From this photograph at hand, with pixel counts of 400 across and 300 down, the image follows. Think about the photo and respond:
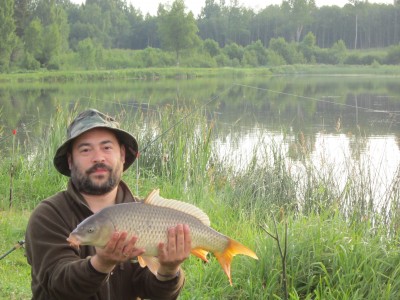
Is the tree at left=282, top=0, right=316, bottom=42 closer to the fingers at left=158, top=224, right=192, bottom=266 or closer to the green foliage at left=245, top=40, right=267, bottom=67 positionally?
the green foliage at left=245, top=40, right=267, bottom=67

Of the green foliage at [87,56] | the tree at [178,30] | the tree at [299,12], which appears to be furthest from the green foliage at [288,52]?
the tree at [299,12]

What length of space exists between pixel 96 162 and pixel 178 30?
155 ft

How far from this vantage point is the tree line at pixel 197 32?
3681 cm

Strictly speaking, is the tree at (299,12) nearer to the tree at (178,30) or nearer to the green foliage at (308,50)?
the green foliage at (308,50)

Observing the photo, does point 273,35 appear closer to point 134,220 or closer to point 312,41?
point 312,41

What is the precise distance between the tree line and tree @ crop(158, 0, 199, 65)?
3.1 inches

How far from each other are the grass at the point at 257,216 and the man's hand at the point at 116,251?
1.18 metres

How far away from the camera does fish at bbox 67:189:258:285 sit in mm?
1703

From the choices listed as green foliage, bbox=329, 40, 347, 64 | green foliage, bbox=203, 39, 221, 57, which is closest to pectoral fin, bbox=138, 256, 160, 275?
green foliage, bbox=203, 39, 221, 57

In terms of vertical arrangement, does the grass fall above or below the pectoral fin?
below

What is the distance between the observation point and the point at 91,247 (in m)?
2.11

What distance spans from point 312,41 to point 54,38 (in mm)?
27088

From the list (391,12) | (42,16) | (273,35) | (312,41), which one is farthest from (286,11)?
(42,16)

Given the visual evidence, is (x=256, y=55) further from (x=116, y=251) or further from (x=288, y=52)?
(x=116, y=251)
